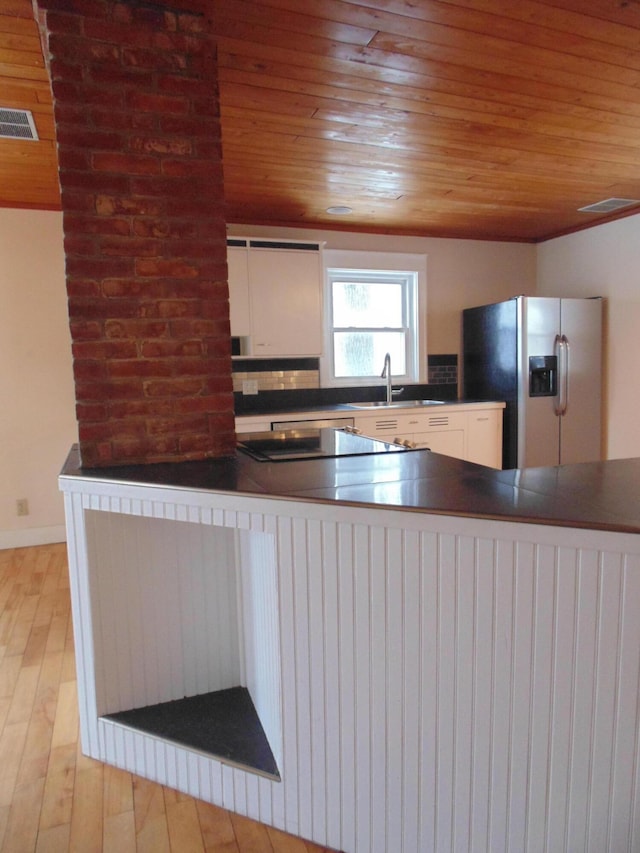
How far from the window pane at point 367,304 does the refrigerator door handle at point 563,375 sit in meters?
1.33

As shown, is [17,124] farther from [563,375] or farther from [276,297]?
[563,375]

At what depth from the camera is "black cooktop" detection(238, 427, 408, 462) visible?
6.26 ft

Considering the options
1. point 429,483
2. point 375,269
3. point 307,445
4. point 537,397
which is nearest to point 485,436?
point 537,397

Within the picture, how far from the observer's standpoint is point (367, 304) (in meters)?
4.77

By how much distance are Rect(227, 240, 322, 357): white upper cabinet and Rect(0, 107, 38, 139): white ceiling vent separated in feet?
Answer: 4.84

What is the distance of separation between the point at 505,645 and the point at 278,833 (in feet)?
2.77

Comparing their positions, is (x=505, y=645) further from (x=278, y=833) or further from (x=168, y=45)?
(x=168, y=45)

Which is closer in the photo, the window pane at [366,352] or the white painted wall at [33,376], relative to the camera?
the white painted wall at [33,376]

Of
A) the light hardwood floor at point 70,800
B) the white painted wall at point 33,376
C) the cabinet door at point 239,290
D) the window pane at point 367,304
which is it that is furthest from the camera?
the window pane at point 367,304

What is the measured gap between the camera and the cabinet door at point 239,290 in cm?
391

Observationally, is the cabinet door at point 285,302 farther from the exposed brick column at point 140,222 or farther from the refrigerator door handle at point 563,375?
the exposed brick column at point 140,222

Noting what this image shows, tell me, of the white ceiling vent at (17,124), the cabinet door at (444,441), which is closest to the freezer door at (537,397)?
the cabinet door at (444,441)

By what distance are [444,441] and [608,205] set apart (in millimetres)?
2116

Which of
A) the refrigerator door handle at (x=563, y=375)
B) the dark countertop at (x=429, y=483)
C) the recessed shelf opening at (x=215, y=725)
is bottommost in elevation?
the recessed shelf opening at (x=215, y=725)
